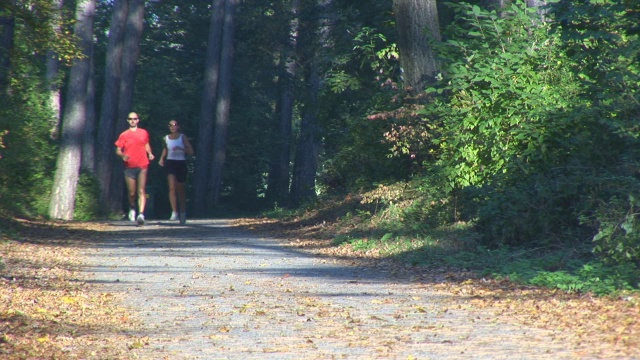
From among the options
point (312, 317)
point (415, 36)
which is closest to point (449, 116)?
point (415, 36)

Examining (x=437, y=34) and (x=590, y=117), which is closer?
(x=590, y=117)

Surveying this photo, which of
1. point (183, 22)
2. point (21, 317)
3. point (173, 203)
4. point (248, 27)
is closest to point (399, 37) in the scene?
point (173, 203)

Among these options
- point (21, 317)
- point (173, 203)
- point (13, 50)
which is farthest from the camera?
point (173, 203)

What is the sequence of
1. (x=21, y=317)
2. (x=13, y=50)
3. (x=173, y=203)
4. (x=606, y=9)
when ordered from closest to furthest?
(x=21, y=317)
(x=606, y=9)
(x=13, y=50)
(x=173, y=203)

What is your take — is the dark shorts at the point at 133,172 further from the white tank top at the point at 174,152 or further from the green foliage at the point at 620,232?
the green foliage at the point at 620,232

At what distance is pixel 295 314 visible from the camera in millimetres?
7551

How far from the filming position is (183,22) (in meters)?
48.0

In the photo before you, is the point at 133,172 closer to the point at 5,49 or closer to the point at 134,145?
the point at 134,145

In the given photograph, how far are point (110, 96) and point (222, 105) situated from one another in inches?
458

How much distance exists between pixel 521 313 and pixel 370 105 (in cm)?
957

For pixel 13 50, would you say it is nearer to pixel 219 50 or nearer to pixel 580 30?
pixel 580 30

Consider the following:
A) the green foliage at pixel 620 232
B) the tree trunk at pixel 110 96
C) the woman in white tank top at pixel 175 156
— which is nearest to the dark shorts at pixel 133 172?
the woman in white tank top at pixel 175 156

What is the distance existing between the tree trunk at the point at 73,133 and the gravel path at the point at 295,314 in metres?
11.7

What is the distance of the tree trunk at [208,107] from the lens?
39.2 metres
